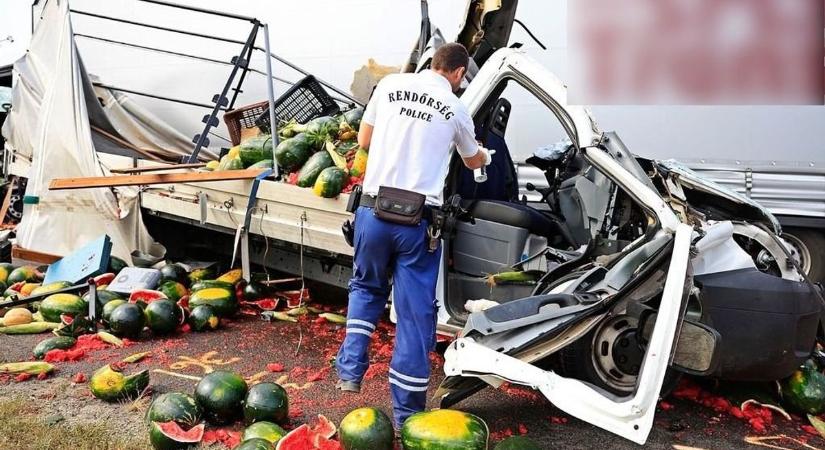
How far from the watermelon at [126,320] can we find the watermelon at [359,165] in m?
2.10

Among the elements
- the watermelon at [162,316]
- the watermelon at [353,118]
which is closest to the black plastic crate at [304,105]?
the watermelon at [353,118]

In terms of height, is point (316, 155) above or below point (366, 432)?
above

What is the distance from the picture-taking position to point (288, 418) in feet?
13.9

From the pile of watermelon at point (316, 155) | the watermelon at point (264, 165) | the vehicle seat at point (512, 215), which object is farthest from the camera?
the watermelon at point (264, 165)

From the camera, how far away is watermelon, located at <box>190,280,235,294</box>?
6.69 meters

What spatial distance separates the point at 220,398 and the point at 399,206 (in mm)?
1476

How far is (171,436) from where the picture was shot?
368cm

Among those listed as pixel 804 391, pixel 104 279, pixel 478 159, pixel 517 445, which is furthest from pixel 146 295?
pixel 804 391

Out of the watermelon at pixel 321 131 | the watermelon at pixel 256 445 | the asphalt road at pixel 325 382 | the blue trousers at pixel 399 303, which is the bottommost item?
the asphalt road at pixel 325 382

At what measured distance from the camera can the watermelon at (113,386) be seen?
4.43 meters

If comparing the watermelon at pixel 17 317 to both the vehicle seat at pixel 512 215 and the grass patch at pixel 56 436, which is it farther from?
the vehicle seat at pixel 512 215

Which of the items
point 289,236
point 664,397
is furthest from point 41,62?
point 664,397

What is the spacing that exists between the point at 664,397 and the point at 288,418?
91.2 inches

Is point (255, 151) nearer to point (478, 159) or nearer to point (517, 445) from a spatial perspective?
point (478, 159)
